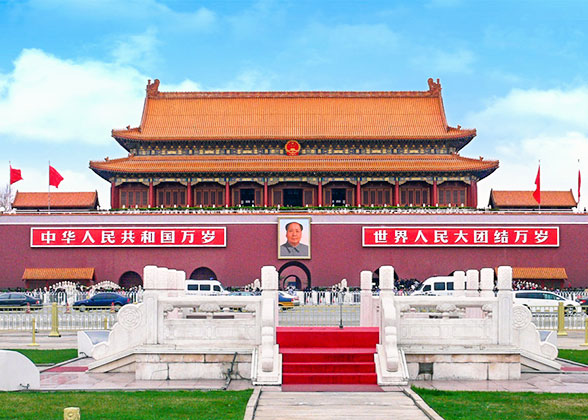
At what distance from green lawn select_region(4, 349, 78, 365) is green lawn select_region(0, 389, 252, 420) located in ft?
13.8

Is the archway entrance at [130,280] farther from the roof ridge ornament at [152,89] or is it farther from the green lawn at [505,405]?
the green lawn at [505,405]

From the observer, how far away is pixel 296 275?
4950 cm

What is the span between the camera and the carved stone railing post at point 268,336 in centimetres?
1134

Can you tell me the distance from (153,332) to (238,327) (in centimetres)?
131

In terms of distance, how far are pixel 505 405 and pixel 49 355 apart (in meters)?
9.38

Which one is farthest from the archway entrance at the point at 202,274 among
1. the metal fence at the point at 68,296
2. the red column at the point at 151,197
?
the red column at the point at 151,197

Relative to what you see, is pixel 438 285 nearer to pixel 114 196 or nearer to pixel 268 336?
pixel 114 196

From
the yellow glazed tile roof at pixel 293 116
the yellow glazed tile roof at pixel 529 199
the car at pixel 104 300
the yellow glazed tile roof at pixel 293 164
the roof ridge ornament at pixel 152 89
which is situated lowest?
the car at pixel 104 300

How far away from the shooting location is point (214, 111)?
44.0 meters

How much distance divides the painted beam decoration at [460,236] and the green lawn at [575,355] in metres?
20.2

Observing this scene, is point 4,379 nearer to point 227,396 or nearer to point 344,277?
point 227,396

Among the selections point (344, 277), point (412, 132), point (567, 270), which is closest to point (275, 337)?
point (344, 277)

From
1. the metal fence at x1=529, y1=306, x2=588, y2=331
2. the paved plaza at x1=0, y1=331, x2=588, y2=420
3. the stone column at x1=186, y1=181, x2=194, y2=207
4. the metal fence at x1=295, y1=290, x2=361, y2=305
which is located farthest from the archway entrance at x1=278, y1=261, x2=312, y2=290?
the paved plaza at x1=0, y1=331, x2=588, y2=420

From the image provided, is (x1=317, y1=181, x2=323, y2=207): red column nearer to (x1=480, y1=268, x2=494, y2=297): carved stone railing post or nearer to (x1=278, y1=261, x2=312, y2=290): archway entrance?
(x1=278, y1=261, x2=312, y2=290): archway entrance
